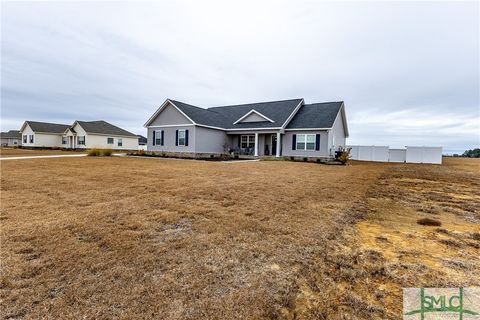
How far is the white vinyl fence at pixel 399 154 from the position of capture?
952 inches

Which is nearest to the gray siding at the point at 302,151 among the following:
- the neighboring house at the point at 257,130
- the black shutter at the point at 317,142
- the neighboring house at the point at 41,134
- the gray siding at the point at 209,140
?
the neighboring house at the point at 257,130

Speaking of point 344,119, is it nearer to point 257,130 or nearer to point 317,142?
point 317,142

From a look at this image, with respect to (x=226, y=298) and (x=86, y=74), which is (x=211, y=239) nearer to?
(x=226, y=298)

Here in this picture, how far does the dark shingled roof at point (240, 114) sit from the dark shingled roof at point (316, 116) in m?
0.94

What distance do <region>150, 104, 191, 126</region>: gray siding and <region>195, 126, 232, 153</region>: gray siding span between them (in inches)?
60.5

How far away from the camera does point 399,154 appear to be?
2575 centimetres

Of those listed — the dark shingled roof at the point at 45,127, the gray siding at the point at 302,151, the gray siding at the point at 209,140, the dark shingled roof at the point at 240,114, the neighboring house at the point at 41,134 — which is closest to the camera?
the gray siding at the point at 302,151

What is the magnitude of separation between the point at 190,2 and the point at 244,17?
10.8 ft

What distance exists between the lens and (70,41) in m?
15.2

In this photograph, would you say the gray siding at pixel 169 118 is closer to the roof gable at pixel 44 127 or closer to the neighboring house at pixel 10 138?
the roof gable at pixel 44 127

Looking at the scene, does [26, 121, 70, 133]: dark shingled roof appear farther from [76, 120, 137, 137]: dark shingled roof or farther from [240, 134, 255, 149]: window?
[240, 134, 255, 149]: window

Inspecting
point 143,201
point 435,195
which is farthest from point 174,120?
point 435,195

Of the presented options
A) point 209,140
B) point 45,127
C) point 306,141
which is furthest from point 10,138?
point 306,141

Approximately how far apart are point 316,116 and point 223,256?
20.1 metres
